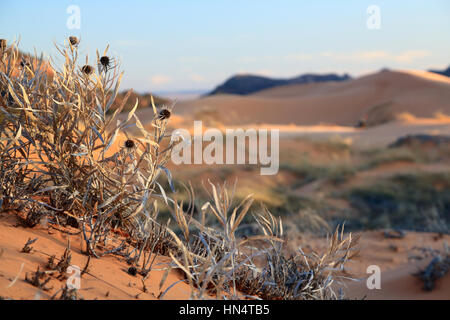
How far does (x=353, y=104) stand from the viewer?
36938mm

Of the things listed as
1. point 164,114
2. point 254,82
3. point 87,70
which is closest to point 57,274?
point 164,114

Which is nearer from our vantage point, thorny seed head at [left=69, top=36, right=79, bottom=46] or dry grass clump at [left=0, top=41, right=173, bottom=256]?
dry grass clump at [left=0, top=41, right=173, bottom=256]

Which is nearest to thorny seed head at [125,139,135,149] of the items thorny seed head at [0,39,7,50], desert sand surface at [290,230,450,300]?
thorny seed head at [0,39,7,50]

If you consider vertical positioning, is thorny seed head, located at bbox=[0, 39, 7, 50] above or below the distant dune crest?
below

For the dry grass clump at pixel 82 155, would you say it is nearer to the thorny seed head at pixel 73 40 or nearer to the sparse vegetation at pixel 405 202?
the thorny seed head at pixel 73 40

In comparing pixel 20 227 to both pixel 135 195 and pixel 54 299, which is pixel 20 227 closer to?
pixel 135 195

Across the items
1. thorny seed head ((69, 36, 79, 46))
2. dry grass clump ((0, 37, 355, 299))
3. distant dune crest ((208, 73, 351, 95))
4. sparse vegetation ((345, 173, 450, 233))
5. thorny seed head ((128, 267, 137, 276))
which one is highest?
distant dune crest ((208, 73, 351, 95))

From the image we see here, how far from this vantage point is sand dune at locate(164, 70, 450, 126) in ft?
101

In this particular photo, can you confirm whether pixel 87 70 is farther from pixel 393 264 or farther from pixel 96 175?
pixel 393 264

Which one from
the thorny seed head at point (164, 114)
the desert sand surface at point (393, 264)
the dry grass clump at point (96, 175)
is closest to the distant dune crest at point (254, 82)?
the desert sand surface at point (393, 264)

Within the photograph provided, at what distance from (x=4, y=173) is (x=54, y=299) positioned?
103 centimetres

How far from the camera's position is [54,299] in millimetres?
1792

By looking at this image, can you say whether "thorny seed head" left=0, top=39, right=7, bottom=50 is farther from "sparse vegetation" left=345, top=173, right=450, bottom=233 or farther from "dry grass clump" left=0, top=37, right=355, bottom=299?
"sparse vegetation" left=345, top=173, right=450, bottom=233
